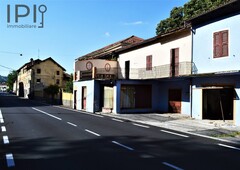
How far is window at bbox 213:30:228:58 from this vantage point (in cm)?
1755

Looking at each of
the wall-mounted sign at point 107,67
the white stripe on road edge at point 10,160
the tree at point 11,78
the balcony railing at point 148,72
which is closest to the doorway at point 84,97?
the balcony railing at point 148,72

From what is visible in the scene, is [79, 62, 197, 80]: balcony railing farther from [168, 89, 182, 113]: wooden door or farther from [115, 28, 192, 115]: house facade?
[168, 89, 182, 113]: wooden door

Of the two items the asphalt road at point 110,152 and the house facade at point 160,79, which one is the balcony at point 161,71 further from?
the asphalt road at point 110,152

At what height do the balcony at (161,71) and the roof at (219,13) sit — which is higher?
the roof at (219,13)

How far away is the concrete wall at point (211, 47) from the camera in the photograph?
16844 millimetres

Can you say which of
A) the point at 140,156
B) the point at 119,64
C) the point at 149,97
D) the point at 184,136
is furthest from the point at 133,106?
the point at 140,156

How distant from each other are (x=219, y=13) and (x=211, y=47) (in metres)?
2.14

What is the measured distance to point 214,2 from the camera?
101 ft

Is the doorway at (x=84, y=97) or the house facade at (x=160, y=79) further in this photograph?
the doorway at (x=84, y=97)

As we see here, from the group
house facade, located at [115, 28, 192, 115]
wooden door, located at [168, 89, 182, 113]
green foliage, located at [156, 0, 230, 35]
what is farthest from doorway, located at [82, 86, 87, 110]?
green foliage, located at [156, 0, 230, 35]

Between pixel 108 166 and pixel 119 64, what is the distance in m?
26.0

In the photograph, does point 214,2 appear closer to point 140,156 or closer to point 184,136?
point 184,136

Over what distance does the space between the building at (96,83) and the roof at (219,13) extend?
8.59 metres

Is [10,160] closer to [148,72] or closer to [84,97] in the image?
[148,72]
